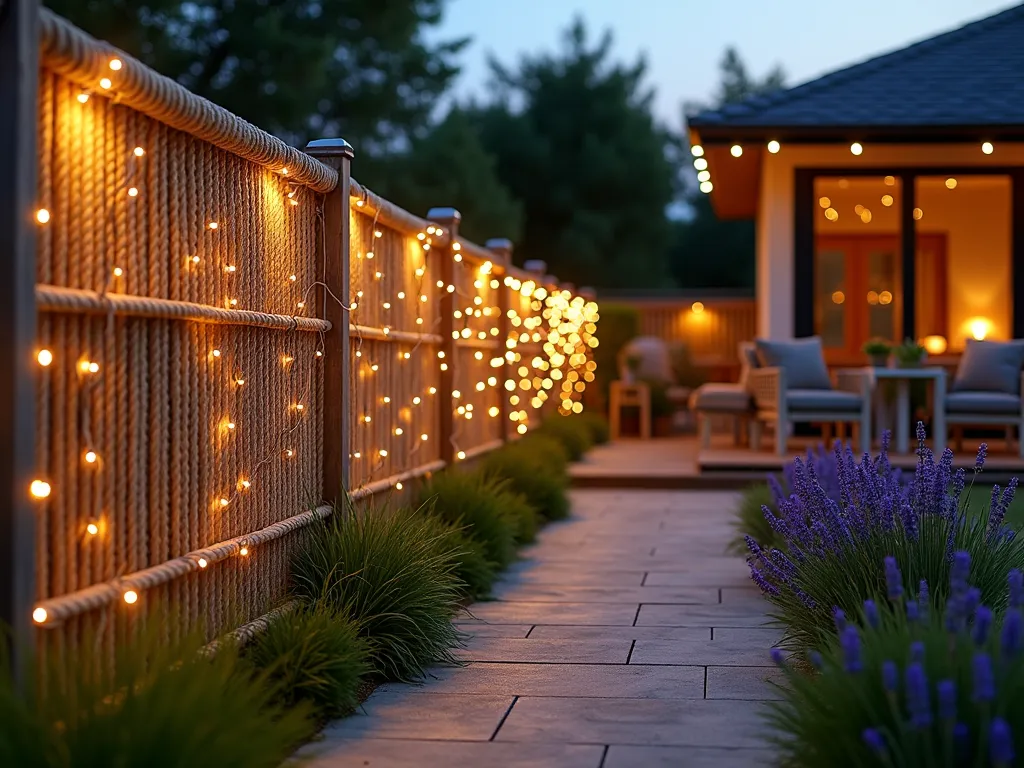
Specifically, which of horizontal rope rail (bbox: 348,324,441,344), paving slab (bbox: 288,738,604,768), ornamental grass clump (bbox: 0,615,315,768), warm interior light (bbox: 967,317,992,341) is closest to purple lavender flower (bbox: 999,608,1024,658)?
paving slab (bbox: 288,738,604,768)

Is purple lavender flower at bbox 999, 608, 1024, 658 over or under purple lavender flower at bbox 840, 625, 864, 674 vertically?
over

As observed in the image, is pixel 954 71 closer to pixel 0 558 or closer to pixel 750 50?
pixel 0 558

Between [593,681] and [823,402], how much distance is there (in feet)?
19.0

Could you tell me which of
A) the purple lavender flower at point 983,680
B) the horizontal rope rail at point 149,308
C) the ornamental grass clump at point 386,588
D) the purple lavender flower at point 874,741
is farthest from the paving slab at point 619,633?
the purple lavender flower at point 983,680

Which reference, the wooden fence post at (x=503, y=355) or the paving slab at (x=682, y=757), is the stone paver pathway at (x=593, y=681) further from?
the wooden fence post at (x=503, y=355)

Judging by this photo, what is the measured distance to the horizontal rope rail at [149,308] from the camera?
2.54m

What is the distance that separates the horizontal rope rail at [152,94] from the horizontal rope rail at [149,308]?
430 millimetres

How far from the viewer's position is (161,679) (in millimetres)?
2377

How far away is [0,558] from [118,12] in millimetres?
13058

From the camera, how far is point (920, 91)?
35.4 ft

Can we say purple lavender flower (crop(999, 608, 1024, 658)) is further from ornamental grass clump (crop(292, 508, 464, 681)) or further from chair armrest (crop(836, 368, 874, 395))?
chair armrest (crop(836, 368, 874, 395))

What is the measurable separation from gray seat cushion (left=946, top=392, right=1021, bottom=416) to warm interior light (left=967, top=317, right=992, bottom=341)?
13.4 ft

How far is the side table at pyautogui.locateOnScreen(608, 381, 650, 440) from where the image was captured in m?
14.5

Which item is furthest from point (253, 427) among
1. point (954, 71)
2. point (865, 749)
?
point (954, 71)
